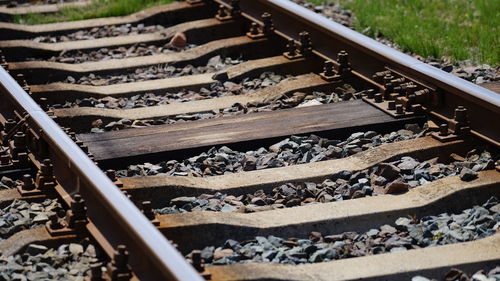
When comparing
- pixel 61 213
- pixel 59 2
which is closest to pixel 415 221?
pixel 61 213

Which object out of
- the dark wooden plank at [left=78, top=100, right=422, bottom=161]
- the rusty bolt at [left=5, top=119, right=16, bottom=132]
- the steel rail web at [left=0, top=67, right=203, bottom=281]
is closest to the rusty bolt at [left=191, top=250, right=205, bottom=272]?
the steel rail web at [left=0, top=67, right=203, bottom=281]

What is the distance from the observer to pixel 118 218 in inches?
174

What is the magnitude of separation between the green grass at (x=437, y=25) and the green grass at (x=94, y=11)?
140 centimetres

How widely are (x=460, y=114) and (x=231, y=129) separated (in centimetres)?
117

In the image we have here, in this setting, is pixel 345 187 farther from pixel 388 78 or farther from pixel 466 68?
pixel 466 68

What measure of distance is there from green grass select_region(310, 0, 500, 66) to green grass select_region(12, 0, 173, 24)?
140cm

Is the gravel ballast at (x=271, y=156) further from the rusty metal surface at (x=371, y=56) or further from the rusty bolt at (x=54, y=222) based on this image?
the rusty bolt at (x=54, y=222)

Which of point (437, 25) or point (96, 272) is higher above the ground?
point (96, 272)

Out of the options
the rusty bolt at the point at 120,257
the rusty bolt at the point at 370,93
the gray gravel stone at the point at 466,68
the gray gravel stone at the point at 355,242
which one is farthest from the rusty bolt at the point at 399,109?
the rusty bolt at the point at 120,257

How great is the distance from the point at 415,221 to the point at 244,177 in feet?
2.89

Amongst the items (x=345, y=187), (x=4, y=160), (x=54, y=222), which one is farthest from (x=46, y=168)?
(x=345, y=187)

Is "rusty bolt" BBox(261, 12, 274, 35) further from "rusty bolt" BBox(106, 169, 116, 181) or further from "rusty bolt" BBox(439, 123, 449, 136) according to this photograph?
"rusty bolt" BBox(106, 169, 116, 181)

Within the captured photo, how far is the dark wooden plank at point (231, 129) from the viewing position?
19.2 feet

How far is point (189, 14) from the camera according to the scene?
9133 millimetres
